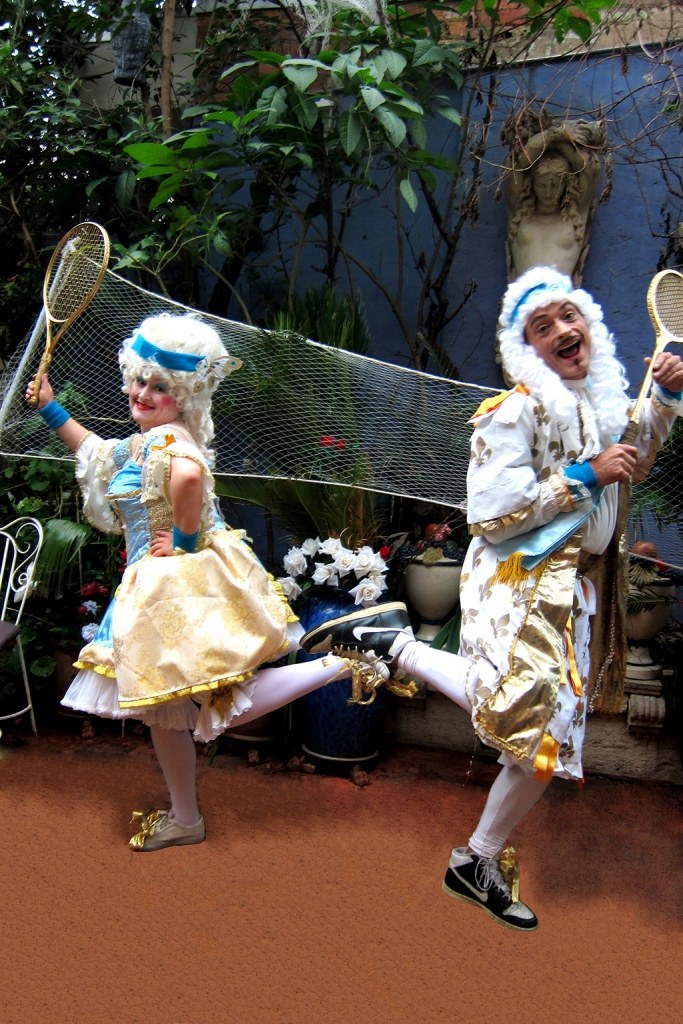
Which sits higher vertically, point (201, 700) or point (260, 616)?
point (260, 616)

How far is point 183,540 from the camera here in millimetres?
2613

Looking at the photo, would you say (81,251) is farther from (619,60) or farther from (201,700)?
(619,60)

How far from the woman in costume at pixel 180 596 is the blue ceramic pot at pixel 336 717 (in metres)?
0.93

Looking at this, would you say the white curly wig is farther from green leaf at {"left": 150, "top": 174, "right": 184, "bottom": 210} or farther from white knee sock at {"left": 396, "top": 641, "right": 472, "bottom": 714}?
green leaf at {"left": 150, "top": 174, "right": 184, "bottom": 210}

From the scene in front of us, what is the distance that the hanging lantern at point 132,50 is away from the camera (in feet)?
16.7

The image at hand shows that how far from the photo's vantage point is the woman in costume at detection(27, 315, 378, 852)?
256cm

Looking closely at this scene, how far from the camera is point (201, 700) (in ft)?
8.74

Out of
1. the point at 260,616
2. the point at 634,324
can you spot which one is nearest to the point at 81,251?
the point at 260,616

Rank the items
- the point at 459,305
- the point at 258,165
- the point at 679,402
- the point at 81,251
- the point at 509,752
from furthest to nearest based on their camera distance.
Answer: the point at 459,305
the point at 258,165
the point at 81,251
the point at 679,402
the point at 509,752

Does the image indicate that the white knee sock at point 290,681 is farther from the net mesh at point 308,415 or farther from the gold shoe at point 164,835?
the net mesh at point 308,415

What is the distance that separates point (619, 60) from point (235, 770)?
3.62m

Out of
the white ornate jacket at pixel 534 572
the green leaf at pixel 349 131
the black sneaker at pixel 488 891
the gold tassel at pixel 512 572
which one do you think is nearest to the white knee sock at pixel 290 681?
the white ornate jacket at pixel 534 572

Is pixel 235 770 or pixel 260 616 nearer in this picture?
pixel 260 616

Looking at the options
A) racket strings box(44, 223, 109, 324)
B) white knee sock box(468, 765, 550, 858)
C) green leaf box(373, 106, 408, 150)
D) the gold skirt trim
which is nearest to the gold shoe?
the gold skirt trim
